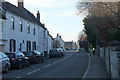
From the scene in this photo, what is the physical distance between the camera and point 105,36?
28.1 metres

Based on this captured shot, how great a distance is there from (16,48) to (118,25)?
14.1 metres

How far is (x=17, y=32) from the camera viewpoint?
29.8m

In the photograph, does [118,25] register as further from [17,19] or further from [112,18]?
[17,19]

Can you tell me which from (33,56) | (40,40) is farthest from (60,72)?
(40,40)

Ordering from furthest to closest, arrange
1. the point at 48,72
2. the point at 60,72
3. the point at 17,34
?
the point at 17,34 → the point at 48,72 → the point at 60,72

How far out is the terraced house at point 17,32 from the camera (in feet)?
84.7

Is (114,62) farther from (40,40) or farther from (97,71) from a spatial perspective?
(40,40)

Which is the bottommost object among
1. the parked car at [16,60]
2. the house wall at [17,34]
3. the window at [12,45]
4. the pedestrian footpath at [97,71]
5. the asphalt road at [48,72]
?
the asphalt road at [48,72]

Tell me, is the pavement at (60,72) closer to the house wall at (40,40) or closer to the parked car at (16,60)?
the parked car at (16,60)

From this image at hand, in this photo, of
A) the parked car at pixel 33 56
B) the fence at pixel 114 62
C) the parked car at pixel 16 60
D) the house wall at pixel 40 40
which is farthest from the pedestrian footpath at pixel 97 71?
the house wall at pixel 40 40

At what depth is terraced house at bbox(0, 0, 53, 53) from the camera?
84.7 ft

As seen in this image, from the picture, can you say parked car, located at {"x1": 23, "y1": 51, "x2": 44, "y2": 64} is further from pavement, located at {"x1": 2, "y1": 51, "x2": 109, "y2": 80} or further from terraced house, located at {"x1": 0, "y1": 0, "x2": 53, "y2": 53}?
pavement, located at {"x1": 2, "y1": 51, "x2": 109, "y2": 80}

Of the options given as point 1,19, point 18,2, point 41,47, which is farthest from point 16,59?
point 41,47

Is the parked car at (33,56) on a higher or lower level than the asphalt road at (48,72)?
higher
